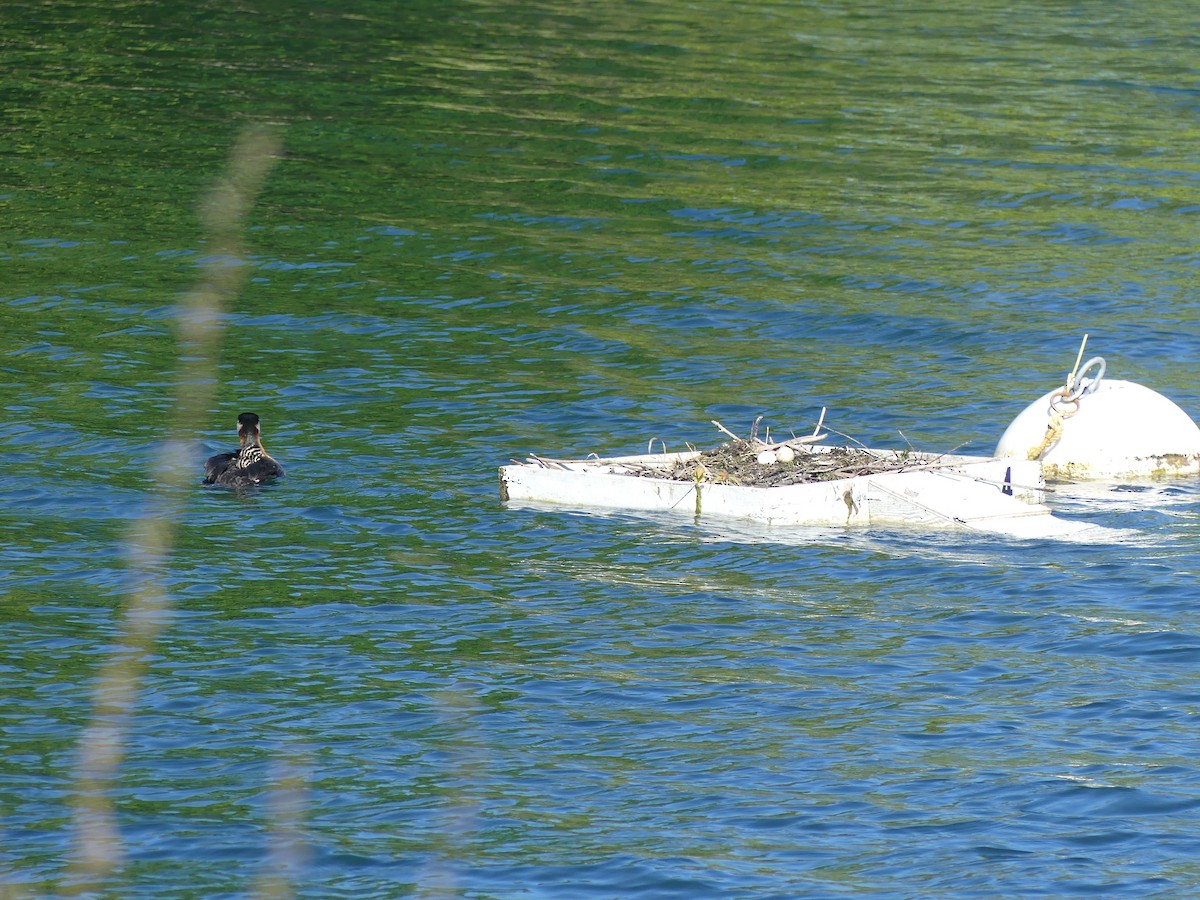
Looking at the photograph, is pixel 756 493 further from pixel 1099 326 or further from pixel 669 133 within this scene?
pixel 669 133

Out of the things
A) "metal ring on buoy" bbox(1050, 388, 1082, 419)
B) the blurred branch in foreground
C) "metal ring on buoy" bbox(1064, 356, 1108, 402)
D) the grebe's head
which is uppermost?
"metal ring on buoy" bbox(1064, 356, 1108, 402)

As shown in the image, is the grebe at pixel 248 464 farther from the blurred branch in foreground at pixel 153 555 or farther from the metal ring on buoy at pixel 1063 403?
the metal ring on buoy at pixel 1063 403

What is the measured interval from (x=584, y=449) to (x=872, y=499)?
12.6 ft

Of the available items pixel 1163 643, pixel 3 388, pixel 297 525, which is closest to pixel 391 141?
pixel 3 388

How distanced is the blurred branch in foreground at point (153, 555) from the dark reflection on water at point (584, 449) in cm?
19

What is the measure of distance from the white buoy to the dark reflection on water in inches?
30.5

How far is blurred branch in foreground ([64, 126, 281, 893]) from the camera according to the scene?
5.22m

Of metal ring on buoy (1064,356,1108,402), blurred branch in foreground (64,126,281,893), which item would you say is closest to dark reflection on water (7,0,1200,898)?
blurred branch in foreground (64,126,281,893)

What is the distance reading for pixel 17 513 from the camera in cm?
1755

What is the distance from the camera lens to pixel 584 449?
2005 cm

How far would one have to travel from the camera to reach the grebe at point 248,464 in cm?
1841

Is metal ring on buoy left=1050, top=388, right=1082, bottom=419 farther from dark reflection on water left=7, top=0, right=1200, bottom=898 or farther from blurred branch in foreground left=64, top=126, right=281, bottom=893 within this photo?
blurred branch in foreground left=64, top=126, right=281, bottom=893

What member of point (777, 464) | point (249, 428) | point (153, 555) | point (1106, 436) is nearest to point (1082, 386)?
point (1106, 436)

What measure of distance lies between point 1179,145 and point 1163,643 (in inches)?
952
